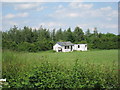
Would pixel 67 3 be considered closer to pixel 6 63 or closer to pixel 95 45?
pixel 95 45

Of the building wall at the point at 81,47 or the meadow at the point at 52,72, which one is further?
the building wall at the point at 81,47

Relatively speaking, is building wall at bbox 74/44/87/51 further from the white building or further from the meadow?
the meadow

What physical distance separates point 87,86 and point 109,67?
565mm

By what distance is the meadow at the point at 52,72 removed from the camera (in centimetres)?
230

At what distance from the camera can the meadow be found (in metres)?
2.30

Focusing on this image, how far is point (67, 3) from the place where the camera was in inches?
106

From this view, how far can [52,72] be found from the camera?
7.68ft

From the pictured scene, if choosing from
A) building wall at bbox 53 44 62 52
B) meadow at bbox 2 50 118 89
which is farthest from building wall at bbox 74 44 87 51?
building wall at bbox 53 44 62 52

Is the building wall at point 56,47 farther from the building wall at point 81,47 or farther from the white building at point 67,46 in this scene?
the building wall at point 81,47

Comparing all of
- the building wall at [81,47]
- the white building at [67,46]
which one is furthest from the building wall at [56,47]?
the building wall at [81,47]

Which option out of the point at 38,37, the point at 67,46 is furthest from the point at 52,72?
the point at 38,37

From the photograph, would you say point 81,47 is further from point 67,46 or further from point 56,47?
point 56,47

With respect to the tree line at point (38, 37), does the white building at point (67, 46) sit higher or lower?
lower

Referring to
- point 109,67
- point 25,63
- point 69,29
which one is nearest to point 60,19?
point 69,29
